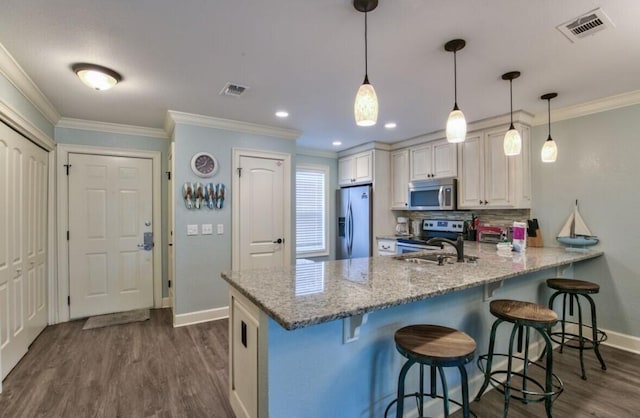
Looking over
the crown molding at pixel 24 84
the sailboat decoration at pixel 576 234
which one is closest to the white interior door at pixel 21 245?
the crown molding at pixel 24 84

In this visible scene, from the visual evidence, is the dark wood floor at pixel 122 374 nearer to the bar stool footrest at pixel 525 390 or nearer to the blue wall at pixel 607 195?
the bar stool footrest at pixel 525 390

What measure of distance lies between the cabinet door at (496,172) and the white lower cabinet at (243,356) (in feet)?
10.4

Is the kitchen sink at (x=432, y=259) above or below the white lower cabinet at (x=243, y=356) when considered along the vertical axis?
above

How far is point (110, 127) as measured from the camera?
151 inches

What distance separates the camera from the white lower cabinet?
1.54 m

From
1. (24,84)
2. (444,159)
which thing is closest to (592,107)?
(444,159)

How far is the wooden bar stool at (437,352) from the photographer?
4.51ft

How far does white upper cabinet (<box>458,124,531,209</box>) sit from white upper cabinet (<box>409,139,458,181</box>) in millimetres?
125

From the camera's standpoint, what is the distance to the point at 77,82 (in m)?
2.62

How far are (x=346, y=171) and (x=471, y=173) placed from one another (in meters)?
2.14

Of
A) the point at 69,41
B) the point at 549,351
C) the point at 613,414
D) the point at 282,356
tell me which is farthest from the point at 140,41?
the point at 613,414

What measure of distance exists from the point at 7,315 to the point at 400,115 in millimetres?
4065

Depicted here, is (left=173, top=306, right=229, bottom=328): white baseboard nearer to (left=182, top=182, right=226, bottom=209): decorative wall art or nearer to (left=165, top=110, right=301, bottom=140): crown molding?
(left=182, top=182, right=226, bottom=209): decorative wall art

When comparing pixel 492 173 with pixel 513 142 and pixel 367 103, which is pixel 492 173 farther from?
pixel 367 103
